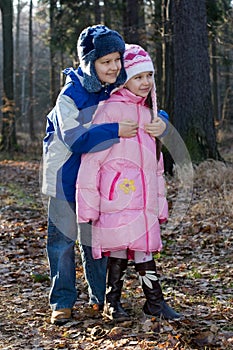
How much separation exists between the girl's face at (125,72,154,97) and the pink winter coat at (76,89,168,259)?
0.04 m

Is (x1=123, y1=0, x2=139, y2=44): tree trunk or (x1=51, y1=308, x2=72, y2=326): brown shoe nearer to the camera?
(x1=51, y1=308, x2=72, y2=326): brown shoe

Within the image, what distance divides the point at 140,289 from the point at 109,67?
2212 mm

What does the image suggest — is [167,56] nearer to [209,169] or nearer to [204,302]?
[209,169]

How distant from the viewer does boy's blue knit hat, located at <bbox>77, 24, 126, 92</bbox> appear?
4.16m

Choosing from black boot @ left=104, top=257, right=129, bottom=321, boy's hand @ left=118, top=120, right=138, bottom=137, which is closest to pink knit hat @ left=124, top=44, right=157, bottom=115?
boy's hand @ left=118, top=120, right=138, bottom=137

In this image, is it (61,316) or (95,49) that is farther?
(61,316)

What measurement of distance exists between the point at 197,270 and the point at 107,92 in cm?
262

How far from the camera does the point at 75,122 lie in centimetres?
417

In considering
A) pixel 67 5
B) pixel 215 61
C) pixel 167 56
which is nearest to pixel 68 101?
pixel 167 56

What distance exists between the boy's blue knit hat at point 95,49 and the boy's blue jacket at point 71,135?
3.3 inches

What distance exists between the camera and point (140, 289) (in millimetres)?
5496

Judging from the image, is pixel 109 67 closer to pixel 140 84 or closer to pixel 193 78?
pixel 140 84

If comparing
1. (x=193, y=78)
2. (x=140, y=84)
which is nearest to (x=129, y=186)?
(x=140, y=84)

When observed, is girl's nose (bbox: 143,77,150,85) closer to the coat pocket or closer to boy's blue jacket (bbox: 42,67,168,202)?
boy's blue jacket (bbox: 42,67,168,202)
